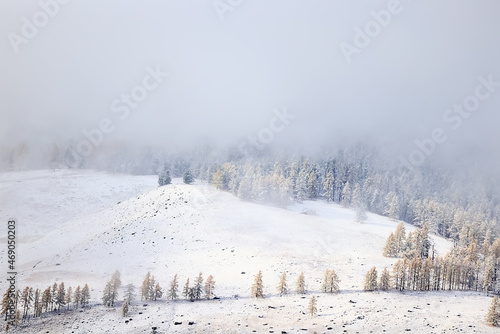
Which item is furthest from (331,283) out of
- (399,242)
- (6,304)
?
(6,304)

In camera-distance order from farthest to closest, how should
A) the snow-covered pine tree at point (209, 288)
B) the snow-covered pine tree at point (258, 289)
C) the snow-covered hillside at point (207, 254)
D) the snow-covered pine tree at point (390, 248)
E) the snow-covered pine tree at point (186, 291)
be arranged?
the snow-covered pine tree at point (390, 248), the snow-covered pine tree at point (258, 289), the snow-covered pine tree at point (209, 288), the snow-covered pine tree at point (186, 291), the snow-covered hillside at point (207, 254)

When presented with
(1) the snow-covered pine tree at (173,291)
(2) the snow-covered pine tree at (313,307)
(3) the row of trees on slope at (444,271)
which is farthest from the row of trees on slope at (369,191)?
(2) the snow-covered pine tree at (313,307)

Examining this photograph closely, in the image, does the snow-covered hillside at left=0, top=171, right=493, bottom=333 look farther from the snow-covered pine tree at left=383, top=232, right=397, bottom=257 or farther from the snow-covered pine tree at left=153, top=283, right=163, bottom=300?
the snow-covered pine tree at left=383, top=232, right=397, bottom=257

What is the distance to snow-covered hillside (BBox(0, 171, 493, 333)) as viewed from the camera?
35.2m

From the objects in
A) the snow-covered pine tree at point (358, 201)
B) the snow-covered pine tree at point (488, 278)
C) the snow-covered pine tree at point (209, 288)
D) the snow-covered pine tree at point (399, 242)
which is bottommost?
the snow-covered pine tree at point (209, 288)

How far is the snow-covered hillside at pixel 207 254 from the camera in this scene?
116 feet

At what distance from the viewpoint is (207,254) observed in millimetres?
57562

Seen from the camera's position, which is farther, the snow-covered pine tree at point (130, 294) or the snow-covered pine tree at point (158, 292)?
the snow-covered pine tree at point (158, 292)

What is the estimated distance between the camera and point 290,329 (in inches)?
1313

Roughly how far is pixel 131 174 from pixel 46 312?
9412 centimetres

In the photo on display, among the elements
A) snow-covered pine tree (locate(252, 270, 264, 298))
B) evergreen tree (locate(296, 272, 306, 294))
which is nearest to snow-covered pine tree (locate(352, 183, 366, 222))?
evergreen tree (locate(296, 272, 306, 294))

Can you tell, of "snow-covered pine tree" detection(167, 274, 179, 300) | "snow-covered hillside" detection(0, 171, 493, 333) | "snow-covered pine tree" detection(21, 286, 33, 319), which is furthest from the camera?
"snow-covered pine tree" detection(167, 274, 179, 300)

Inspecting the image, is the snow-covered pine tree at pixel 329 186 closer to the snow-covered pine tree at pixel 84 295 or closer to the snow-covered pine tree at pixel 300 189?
the snow-covered pine tree at pixel 300 189

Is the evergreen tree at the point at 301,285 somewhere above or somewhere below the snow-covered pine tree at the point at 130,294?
above
